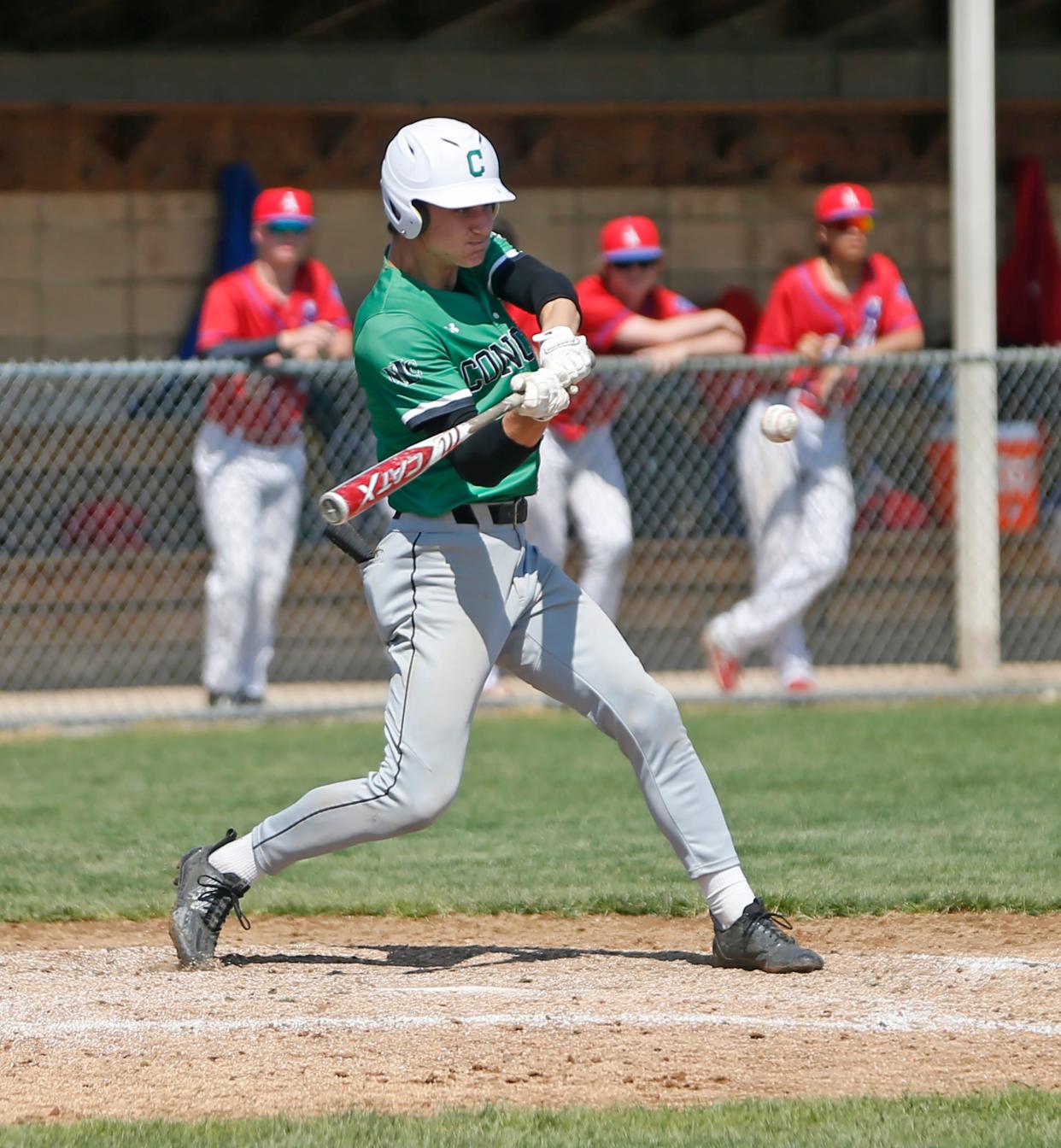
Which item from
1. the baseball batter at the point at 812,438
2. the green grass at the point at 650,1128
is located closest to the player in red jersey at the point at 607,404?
the baseball batter at the point at 812,438

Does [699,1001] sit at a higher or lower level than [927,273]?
lower

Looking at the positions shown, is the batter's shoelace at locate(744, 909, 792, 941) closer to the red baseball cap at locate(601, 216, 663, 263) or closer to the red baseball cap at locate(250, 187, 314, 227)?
the red baseball cap at locate(601, 216, 663, 263)

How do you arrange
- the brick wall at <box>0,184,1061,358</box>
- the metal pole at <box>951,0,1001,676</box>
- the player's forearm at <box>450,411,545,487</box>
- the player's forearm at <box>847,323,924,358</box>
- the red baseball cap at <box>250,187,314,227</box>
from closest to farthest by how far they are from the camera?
the player's forearm at <box>450,411,545,487</box>, the red baseball cap at <box>250,187,314,227</box>, the player's forearm at <box>847,323,924,358</box>, the metal pole at <box>951,0,1001,676</box>, the brick wall at <box>0,184,1061,358</box>

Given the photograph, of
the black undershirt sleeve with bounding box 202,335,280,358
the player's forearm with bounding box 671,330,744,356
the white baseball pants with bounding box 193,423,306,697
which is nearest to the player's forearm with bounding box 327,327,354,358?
the black undershirt sleeve with bounding box 202,335,280,358

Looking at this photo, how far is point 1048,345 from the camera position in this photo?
40.6 ft

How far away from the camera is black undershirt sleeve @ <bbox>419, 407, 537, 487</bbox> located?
4.53m

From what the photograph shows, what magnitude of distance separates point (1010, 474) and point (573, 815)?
189 inches

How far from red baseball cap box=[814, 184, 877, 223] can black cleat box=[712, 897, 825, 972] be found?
486cm

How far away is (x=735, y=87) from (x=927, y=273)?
172 cm

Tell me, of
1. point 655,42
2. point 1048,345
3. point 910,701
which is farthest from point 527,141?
point 910,701

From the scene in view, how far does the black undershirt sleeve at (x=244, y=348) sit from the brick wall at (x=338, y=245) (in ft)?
8.95

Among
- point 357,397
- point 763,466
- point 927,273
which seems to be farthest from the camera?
point 927,273

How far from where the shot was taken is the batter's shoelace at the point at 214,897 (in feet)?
16.4

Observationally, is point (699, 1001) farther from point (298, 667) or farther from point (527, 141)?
point (527, 141)
